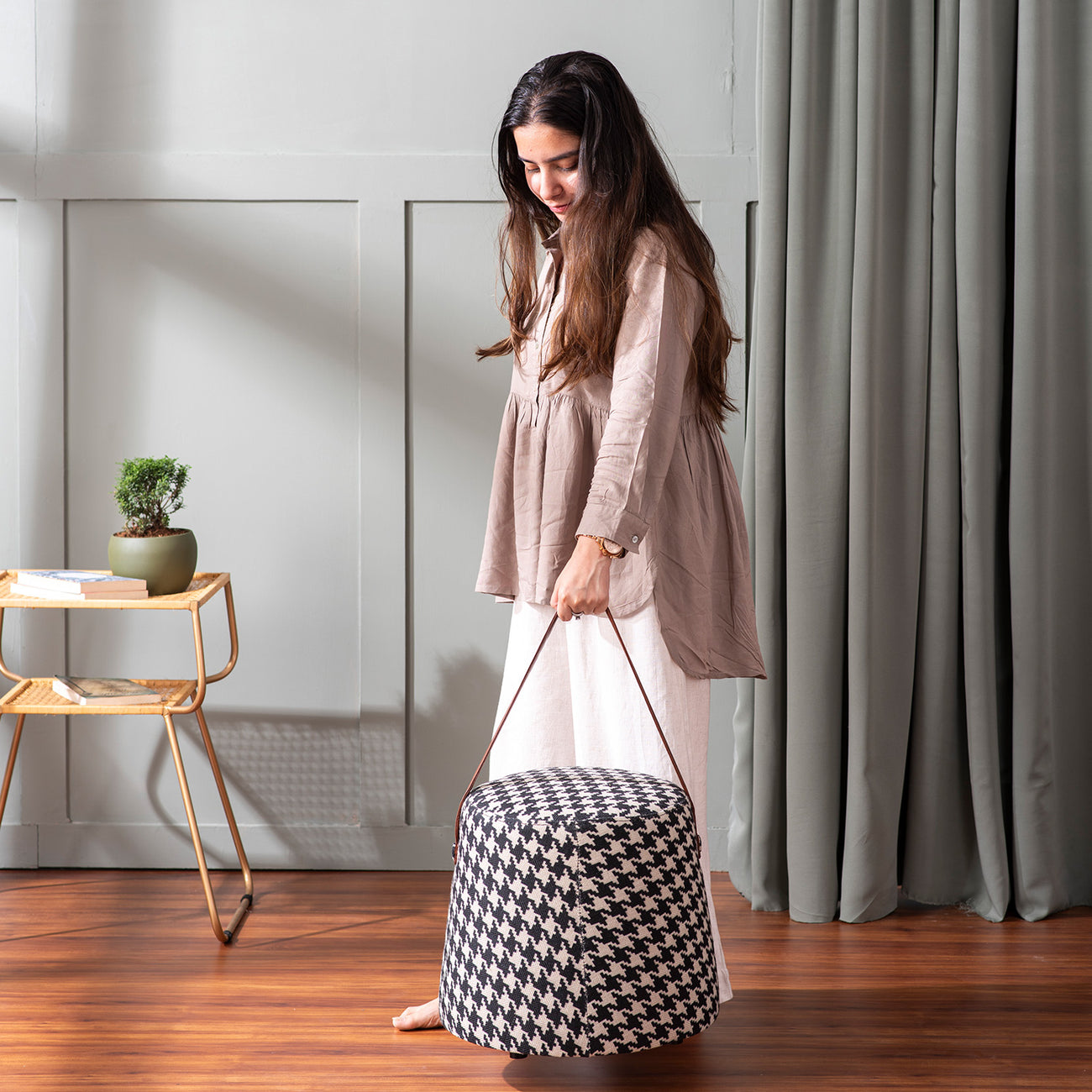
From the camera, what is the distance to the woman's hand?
50.7 inches

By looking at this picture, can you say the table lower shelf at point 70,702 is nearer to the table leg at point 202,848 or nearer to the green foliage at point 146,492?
the table leg at point 202,848

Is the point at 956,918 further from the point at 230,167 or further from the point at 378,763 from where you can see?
the point at 230,167

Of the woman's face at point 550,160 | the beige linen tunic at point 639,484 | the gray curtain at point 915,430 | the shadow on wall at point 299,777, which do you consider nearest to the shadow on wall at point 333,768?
the shadow on wall at point 299,777

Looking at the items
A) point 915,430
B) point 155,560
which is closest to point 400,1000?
point 155,560

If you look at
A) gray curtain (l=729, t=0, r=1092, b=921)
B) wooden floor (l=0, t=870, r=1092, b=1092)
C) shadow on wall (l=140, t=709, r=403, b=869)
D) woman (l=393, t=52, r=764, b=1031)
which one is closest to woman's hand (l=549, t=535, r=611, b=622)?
woman (l=393, t=52, r=764, b=1031)

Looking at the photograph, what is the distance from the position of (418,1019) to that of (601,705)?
542mm

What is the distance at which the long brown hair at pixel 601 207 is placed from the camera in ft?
4.32

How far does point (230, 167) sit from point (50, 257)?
1.30 feet

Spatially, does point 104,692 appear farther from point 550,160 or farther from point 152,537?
point 550,160

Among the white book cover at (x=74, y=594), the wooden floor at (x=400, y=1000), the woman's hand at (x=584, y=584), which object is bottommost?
the wooden floor at (x=400, y=1000)

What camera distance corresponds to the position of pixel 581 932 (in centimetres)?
122

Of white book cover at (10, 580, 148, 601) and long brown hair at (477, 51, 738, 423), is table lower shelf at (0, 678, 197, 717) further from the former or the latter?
long brown hair at (477, 51, 738, 423)

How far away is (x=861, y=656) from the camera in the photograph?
76.4 inches

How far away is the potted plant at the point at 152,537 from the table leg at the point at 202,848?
23 centimetres
